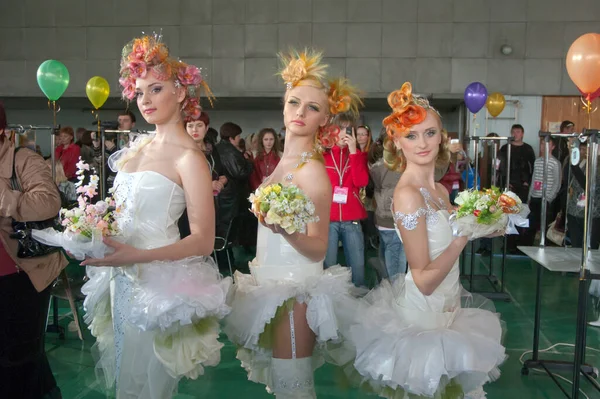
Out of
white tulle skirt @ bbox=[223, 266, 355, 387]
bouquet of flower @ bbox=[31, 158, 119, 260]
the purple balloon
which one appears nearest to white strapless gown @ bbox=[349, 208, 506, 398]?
white tulle skirt @ bbox=[223, 266, 355, 387]

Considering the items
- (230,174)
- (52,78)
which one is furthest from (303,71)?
(52,78)

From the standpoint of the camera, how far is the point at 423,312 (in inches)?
84.4

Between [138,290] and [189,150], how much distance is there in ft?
1.76

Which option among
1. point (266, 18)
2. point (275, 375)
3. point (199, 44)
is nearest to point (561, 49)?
point (266, 18)

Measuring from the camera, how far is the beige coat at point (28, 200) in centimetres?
228

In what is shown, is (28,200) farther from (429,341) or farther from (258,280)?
(429,341)

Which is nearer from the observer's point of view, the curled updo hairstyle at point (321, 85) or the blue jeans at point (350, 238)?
the curled updo hairstyle at point (321, 85)

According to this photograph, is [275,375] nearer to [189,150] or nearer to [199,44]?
[189,150]

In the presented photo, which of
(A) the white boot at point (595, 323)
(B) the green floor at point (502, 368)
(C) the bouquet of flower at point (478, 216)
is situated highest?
(C) the bouquet of flower at point (478, 216)

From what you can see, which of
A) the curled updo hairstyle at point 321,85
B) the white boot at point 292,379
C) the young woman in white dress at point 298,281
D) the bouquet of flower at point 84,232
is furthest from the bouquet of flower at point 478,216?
the bouquet of flower at point 84,232

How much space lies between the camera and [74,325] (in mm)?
4398

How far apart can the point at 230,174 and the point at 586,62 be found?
321 centimetres

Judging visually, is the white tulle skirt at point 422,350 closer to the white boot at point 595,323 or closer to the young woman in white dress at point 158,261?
the young woman in white dress at point 158,261

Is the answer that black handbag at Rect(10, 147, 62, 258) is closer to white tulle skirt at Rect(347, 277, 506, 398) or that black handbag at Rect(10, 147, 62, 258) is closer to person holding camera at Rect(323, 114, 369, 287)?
white tulle skirt at Rect(347, 277, 506, 398)
